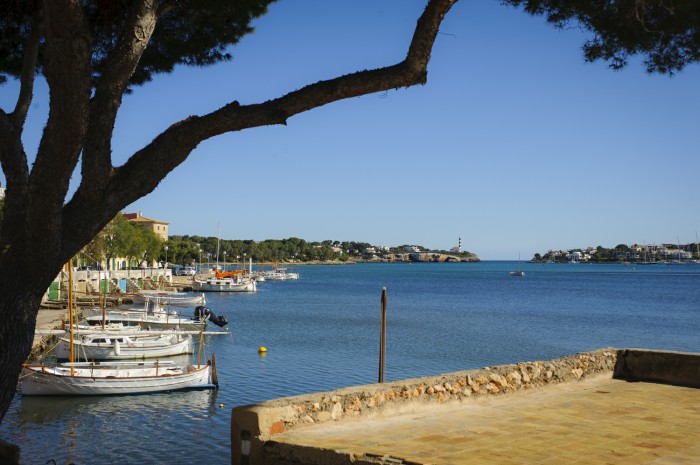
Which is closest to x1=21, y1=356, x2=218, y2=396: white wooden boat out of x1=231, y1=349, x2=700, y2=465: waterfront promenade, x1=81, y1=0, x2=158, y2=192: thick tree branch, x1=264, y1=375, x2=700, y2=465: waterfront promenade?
x1=231, y1=349, x2=700, y2=465: waterfront promenade

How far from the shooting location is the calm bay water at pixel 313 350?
60.1 feet

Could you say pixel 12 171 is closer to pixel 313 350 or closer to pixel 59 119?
pixel 59 119

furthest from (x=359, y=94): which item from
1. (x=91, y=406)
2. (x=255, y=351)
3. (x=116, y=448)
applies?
(x=255, y=351)

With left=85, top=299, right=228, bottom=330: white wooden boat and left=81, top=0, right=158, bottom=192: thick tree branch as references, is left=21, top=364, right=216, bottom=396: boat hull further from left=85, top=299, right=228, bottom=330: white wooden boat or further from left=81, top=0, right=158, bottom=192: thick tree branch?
left=81, top=0, right=158, bottom=192: thick tree branch

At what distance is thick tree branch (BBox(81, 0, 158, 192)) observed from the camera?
20.2 feet

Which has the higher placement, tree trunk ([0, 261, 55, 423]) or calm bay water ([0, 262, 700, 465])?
tree trunk ([0, 261, 55, 423])

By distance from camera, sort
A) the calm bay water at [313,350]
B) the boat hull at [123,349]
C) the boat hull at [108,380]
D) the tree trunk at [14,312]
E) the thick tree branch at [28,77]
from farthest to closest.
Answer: the boat hull at [123,349]
the boat hull at [108,380]
the calm bay water at [313,350]
the thick tree branch at [28,77]
the tree trunk at [14,312]

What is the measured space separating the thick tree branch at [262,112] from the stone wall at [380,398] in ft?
8.27

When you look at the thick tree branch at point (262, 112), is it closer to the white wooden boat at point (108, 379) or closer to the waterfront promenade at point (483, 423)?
the waterfront promenade at point (483, 423)

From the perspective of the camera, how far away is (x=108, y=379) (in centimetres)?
2297

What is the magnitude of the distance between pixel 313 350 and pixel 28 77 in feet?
94.5

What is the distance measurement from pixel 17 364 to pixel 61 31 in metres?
2.84

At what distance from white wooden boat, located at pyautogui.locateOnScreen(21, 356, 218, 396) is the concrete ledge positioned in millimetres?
15367

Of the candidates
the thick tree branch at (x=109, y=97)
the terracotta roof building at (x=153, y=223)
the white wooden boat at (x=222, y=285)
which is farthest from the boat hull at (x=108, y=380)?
the terracotta roof building at (x=153, y=223)
